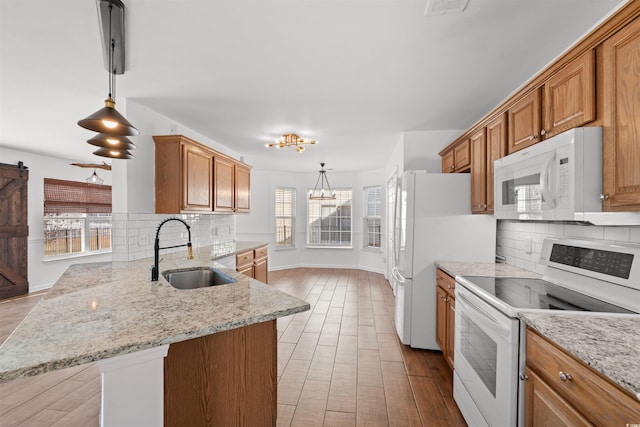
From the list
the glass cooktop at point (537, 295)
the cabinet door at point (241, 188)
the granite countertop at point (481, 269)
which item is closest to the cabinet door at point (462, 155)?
the granite countertop at point (481, 269)

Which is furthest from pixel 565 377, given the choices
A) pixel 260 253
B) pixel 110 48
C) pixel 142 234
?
pixel 260 253

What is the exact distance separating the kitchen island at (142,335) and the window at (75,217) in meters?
5.03

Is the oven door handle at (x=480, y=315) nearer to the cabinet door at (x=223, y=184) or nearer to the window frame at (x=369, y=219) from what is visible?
the cabinet door at (x=223, y=184)

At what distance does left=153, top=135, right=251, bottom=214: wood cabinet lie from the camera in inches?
120

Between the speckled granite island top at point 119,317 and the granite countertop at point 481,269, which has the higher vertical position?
the speckled granite island top at point 119,317

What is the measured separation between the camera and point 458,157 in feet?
10.2

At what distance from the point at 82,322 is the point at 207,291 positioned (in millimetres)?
591

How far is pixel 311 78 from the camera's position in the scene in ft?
8.07

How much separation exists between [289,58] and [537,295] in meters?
2.29

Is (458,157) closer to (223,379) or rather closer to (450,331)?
(450,331)

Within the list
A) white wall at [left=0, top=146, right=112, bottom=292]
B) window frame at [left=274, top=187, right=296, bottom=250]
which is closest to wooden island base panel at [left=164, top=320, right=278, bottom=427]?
window frame at [left=274, top=187, right=296, bottom=250]

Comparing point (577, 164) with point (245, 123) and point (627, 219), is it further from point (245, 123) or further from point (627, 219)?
point (245, 123)

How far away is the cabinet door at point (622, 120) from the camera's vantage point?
1.20m

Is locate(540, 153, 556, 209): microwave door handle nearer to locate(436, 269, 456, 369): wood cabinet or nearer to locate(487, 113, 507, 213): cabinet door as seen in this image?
locate(487, 113, 507, 213): cabinet door
